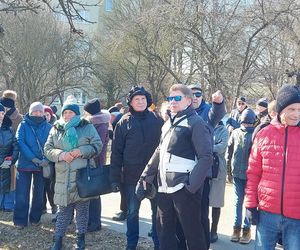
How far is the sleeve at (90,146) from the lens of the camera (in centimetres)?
529

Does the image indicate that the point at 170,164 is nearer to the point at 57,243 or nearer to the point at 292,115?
the point at 292,115

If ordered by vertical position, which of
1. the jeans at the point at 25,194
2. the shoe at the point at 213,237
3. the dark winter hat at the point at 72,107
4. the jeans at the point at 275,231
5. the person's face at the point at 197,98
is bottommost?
the shoe at the point at 213,237

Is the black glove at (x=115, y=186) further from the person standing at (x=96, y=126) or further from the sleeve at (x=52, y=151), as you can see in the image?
the person standing at (x=96, y=126)

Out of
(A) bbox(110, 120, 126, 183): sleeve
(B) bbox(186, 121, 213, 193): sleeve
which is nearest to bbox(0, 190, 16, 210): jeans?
(A) bbox(110, 120, 126, 183): sleeve

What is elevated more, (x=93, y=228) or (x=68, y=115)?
(x=68, y=115)

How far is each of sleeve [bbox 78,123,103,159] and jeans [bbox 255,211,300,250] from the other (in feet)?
7.36

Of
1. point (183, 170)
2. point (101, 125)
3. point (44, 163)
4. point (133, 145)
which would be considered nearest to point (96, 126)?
point (101, 125)

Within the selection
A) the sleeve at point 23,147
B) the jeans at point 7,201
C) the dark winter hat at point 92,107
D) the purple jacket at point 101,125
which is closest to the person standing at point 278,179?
the purple jacket at point 101,125

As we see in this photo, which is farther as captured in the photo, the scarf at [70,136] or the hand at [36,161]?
the hand at [36,161]

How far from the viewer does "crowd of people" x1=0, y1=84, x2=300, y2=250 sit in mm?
3770

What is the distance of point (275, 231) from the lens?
3811 millimetres

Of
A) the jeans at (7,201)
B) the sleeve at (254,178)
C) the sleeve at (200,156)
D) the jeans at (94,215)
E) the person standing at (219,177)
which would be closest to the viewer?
the sleeve at (254,178)

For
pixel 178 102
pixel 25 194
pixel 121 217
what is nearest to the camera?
pixel 178 102

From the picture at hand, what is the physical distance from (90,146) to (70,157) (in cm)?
29
